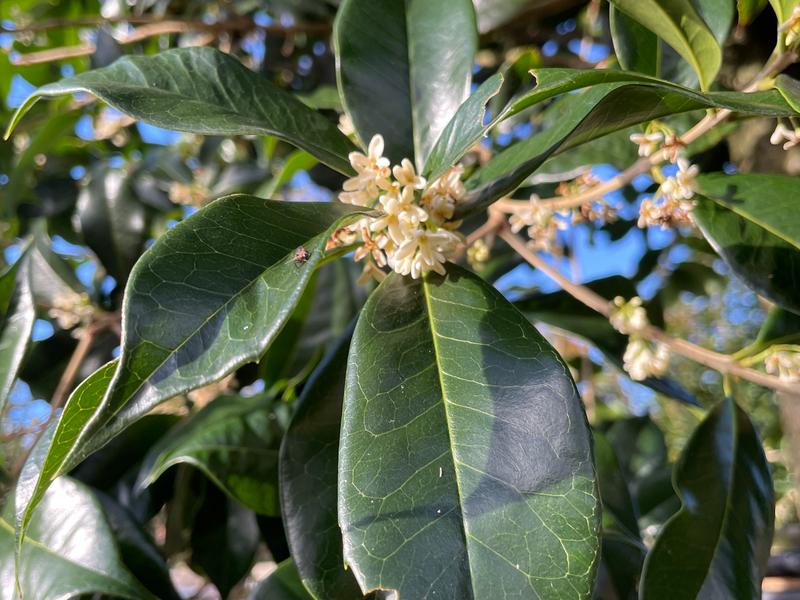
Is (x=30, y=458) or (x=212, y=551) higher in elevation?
(x=30, y=458)

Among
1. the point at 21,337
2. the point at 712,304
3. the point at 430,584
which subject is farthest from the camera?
the point at 712,304

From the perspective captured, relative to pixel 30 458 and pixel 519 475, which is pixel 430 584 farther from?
pixel 30 458

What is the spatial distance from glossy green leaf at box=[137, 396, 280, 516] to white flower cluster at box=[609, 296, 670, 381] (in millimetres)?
429

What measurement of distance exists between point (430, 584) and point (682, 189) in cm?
46

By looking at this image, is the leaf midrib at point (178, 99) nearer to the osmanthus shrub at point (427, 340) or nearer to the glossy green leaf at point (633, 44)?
the osmanthus shrub at point (427, 340)

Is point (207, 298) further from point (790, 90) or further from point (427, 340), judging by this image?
point (790, 90)

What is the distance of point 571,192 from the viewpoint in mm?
819

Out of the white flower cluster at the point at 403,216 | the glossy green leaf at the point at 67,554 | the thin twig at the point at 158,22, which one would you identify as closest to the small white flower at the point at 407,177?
the white flower cluster at the point at 403,216

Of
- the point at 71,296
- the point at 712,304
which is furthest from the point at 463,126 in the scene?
the point at 712,304

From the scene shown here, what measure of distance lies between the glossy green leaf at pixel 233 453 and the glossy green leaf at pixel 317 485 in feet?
0.46

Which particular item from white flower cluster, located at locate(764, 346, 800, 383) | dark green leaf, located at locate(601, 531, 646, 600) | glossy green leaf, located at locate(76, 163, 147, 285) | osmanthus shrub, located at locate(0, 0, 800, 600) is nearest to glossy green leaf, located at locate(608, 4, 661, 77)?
osmanthus shrub, located at locate(0, 0, 800, 600)

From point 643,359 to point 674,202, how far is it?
0.57 feet

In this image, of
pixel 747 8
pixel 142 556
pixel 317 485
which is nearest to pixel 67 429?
pixel 317 485

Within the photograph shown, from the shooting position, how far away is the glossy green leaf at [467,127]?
1.53 feet
